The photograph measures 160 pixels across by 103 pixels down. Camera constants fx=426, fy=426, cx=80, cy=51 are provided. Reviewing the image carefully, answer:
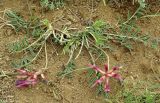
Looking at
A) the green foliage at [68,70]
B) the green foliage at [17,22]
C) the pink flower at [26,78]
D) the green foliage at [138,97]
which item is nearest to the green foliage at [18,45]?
the green foliage at [17,22]

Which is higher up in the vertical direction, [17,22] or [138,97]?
[17,22]

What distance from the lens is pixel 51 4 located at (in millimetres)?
3137

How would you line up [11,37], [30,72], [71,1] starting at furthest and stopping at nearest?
[71,1] → [11,37] → [30,72]

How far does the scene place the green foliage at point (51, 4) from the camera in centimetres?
312

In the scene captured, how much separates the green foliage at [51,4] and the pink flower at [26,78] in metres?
0.58

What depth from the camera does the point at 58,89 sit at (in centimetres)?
288

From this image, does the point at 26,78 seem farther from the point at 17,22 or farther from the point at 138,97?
the point at 138,97

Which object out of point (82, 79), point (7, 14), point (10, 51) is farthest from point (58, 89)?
point (7, 14)

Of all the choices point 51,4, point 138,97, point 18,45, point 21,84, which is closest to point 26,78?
point 21,84

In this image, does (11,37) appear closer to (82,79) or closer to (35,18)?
(35,18)

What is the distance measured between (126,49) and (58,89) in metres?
0.61

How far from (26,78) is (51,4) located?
64cm

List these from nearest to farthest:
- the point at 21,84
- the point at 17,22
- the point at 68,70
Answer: the point at 21,84 → the point at 68,70 → the point at 17,22

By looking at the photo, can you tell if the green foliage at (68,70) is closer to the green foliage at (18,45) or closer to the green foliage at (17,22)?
the green foliage at (18,45)
